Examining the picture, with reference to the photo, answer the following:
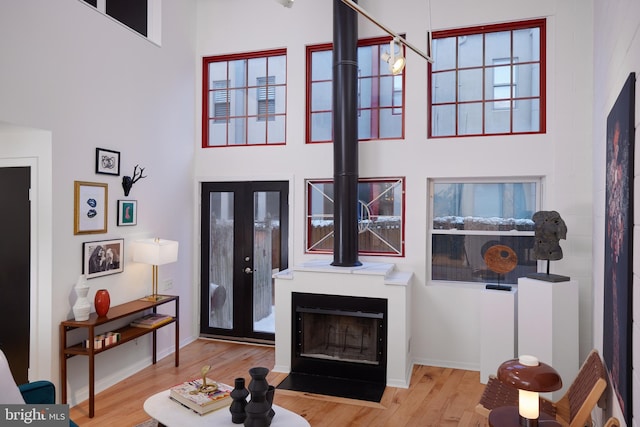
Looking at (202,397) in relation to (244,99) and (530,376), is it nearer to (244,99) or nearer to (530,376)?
(530,376)

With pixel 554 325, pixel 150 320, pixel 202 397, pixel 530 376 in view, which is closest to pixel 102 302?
pixel 150 320

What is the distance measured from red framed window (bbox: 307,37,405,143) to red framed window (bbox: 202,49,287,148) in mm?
367

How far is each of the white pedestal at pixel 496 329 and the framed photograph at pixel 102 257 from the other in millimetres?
3453

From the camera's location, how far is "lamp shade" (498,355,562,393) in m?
1.99

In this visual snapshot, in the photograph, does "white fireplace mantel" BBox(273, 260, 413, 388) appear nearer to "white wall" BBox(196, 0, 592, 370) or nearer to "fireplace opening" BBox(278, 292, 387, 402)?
"fireplace opening" BBox(278, 292, 387, 402)

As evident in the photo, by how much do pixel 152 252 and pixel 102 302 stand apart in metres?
0.67

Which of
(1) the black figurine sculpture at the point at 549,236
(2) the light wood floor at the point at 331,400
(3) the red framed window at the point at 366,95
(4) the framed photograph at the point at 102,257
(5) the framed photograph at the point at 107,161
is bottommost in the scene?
(2) the light wood floor at the point at 331,400

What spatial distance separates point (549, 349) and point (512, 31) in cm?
305

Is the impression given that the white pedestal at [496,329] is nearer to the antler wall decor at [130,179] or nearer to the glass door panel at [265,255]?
the glass door panel at [265,255]

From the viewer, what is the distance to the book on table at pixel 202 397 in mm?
→ 2615

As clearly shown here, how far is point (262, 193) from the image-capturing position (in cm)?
→ 525

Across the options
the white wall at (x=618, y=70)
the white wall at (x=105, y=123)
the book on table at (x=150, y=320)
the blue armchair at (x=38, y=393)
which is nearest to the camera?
the white wall at (x=618, y=70)

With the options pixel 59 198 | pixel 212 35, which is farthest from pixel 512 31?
pixel 59 198

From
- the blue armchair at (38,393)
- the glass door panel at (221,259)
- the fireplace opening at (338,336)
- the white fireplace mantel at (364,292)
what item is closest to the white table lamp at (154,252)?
the glass door panel at (221,259)
